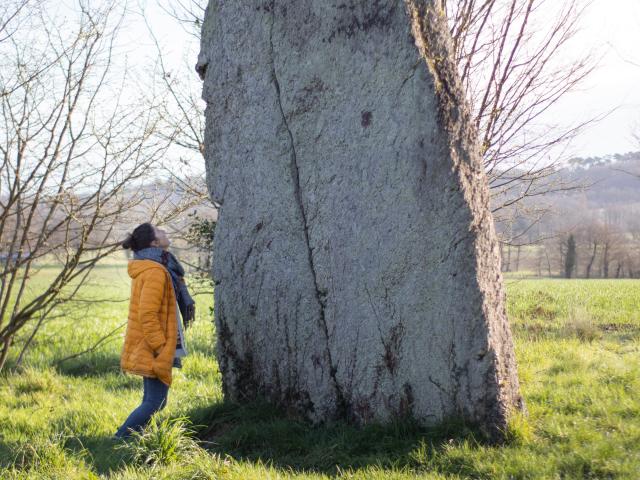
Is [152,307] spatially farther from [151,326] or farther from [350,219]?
[350,219]

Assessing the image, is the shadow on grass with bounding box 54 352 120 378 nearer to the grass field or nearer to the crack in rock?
the grass field

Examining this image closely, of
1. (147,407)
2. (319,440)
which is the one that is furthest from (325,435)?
(147,407)

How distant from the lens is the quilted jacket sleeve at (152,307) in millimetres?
5059

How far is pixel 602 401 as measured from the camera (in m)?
4.79

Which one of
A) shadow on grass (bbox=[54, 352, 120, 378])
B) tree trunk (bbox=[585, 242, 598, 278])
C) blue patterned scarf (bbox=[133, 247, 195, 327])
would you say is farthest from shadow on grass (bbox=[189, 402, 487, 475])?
tree trunk (bbox=[585, 242, 598, 278])

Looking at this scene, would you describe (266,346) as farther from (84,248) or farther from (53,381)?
(53,381)

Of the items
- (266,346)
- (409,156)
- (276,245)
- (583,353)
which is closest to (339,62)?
(409,156)

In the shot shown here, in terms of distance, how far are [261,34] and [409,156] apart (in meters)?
1.90

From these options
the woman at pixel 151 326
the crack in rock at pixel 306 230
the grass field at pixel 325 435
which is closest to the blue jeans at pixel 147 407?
the woman at pixel 151 326

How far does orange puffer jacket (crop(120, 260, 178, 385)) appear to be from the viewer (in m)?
5.05

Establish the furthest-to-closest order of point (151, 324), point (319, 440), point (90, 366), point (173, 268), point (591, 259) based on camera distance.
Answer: point (591, 259) → point (90, 366) → point (173, 268) → point (151, 324) → point (319, 440)

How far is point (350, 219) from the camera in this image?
4863 millimetres

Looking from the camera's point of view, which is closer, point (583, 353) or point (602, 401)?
point (602, 401)

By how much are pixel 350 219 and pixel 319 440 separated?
5.79ft
